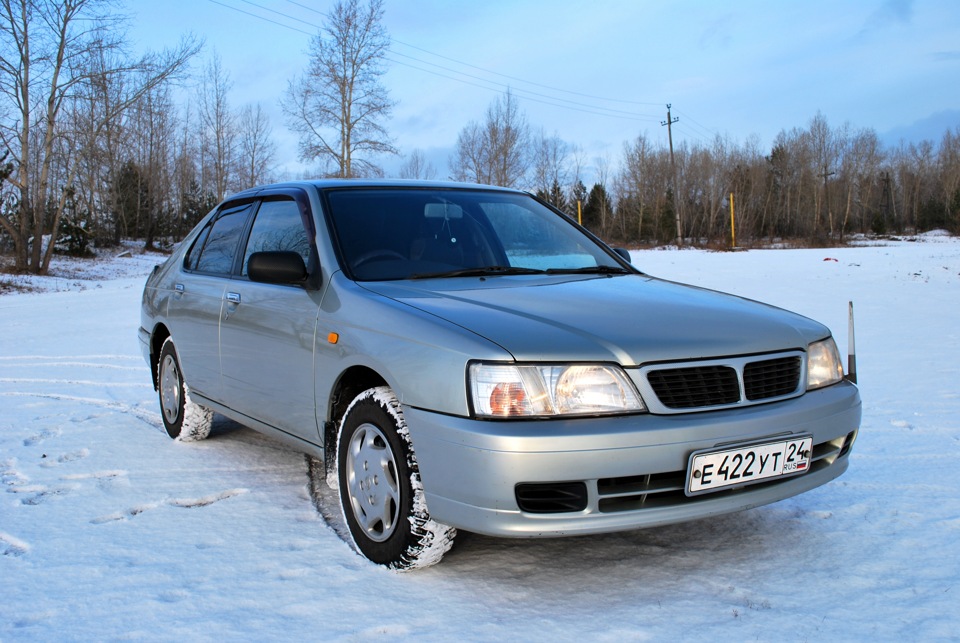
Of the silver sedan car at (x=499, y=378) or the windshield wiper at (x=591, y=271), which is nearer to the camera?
the silver sedan car at (x=499, y=378)

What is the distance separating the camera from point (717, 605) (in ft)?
8.70

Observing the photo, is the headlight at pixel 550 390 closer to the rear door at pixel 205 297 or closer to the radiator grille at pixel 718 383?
the radiator grille at pixel 718 383

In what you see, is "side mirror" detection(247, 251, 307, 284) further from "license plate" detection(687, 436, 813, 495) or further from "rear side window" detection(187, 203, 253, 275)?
"license plate" detection(687, 436, 813, 495)

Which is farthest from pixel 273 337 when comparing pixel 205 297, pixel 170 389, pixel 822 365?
pixel 822 365

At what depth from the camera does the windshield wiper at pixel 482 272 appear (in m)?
3.56

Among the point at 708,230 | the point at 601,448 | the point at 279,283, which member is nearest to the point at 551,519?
the point at 601,448

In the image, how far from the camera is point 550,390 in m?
2.59

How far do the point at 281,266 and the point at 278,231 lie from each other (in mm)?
708

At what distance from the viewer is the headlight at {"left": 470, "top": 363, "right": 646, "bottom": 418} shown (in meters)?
2.57

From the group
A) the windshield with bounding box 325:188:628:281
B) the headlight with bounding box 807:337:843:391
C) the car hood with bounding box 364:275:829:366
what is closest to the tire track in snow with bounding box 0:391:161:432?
the windshield with bounding box 325:188:628:281

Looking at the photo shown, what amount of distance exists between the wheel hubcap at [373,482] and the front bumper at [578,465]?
26 centimetres

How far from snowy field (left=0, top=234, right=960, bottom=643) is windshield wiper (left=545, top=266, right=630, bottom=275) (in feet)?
4.15

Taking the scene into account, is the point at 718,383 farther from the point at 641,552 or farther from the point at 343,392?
the point at 343,392

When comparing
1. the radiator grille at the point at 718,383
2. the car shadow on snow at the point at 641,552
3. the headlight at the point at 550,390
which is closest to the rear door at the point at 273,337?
the car shadow on snow at the point at 641,552
